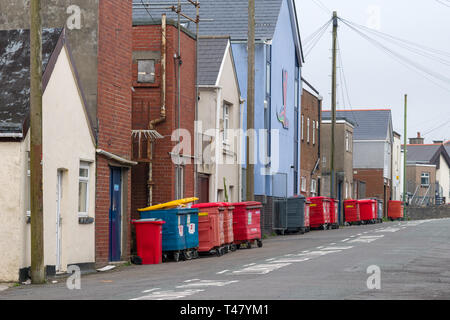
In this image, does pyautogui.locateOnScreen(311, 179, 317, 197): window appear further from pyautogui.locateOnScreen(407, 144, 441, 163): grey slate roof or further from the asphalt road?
pyautogui.locateOnScreen(407, 144, 441, 163): grey slate roof

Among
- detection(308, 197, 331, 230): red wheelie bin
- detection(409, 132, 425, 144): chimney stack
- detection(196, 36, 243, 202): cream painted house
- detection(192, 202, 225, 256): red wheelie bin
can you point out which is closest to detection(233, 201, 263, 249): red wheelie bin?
detection(196, 36, 243, 202): cream painted house

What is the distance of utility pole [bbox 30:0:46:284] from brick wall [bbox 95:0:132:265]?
4.33 metres

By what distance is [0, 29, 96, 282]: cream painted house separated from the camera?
691 inches

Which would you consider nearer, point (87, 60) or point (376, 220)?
point (87, 60)

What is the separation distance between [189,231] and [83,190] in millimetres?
3866

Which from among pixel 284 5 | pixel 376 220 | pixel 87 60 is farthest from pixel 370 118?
pixel 87 60

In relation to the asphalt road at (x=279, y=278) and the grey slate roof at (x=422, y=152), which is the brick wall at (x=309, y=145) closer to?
the asphalt road at (x=279, y=278)

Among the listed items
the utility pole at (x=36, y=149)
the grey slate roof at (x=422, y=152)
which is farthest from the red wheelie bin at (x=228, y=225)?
the grey slate roof at (x=422, y=152)

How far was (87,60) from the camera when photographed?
2166cm

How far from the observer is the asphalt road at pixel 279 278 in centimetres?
1339

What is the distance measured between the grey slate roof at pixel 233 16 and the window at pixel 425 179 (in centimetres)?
5904

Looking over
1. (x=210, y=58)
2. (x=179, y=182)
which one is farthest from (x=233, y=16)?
(x=179, y=182)
